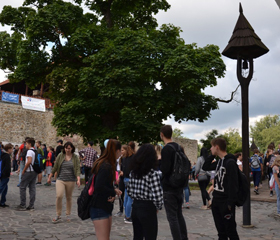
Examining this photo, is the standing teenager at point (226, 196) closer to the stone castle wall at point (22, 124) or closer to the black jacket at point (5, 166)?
the black jacket at point (5, 166)

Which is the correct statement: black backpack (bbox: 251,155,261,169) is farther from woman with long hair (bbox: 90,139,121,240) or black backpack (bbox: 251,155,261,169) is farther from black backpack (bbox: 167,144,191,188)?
woman with long hair (bbox: 90,139,121,240)

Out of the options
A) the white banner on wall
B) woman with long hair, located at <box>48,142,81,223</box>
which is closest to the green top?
woman with long hair, located at <box>48,142,81,223</box>

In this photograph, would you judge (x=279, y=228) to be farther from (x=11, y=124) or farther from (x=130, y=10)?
(x=11, y=124)

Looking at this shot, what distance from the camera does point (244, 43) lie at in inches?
317

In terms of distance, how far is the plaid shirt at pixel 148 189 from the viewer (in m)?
4.29

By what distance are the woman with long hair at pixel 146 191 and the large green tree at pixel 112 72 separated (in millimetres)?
12715

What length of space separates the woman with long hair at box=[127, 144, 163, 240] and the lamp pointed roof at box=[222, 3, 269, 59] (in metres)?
4.63

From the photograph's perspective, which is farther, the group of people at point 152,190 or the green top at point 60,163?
the green top at point 60,163

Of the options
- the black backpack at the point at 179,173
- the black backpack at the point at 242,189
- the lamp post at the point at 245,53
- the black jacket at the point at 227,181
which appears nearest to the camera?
the black jacket at the point at 227,181

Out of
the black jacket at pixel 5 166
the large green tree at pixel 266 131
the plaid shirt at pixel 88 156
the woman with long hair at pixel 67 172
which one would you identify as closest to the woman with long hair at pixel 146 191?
the woman with long hair at pixel 67 172

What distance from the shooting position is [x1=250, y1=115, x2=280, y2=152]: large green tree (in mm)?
74125

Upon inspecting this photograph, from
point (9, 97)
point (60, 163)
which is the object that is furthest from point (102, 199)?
point (9, 97)

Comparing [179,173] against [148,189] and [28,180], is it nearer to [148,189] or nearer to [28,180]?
[148,189]

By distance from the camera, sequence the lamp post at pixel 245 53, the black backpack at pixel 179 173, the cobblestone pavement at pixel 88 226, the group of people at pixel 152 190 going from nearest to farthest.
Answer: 1. the group of people at pixel 152 190
2. the black backpack at pixel 179 173
3. the cobblestone pavement at pixel 88 226
4. the lamp post at pixel 245 53
